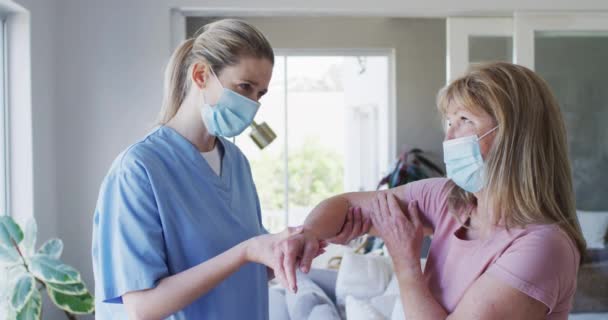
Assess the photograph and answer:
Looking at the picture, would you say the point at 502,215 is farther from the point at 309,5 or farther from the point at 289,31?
the point at 289,31

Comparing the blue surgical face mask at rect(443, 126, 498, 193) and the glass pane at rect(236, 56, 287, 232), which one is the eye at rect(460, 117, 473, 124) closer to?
the blue surgical face mask at rect(443, 126, 498, 193)

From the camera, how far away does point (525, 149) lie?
3.37 ft

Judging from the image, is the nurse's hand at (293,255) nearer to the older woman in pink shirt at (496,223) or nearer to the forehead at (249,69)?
the older woman in pink shirt at (496,223)

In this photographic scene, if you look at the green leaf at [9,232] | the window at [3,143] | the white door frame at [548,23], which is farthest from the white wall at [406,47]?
the green leaf at [9,232]

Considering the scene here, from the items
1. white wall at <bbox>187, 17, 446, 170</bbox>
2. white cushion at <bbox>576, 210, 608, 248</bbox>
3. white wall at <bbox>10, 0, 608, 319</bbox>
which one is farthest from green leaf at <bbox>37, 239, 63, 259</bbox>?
white wall at <bbox>187, 17, 446, 170</bbox>

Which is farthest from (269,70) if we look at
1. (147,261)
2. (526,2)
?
(526,2)

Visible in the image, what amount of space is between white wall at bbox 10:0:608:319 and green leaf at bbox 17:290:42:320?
2.06ft

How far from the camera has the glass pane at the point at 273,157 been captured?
4.82 m

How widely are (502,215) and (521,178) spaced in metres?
0.08

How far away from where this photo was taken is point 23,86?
222cm

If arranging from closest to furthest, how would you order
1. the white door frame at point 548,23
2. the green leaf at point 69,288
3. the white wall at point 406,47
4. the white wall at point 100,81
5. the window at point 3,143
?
the green leaf at point 69,288 < the window at point 3,143 < the white wall at point 100,81 < the white door frame at point 548,23 < the white wall at point 406,47

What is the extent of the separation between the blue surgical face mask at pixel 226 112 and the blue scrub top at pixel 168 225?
0.07 m

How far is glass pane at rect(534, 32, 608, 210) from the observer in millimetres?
2762

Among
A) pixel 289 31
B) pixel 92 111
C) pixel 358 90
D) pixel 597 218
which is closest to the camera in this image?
pixel 92 111
